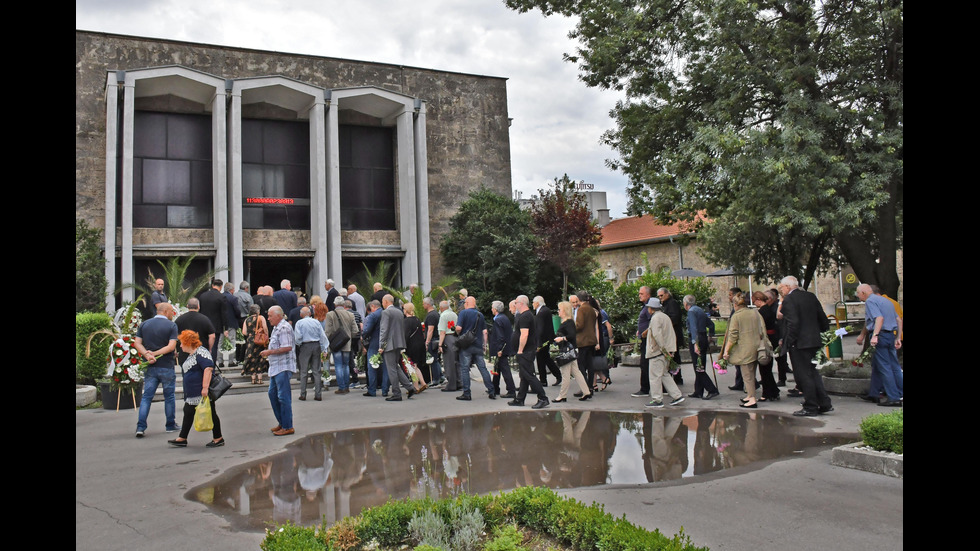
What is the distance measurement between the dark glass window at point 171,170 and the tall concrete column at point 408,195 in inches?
262

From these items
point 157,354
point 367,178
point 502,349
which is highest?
point 367,178

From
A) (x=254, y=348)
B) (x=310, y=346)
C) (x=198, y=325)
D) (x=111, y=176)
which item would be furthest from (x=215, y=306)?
(x=111, y=176)

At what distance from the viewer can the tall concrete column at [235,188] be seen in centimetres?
2117

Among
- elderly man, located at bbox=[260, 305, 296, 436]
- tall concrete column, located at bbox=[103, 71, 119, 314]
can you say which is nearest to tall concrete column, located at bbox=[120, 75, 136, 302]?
tall concrete column, located at bbox=[103, 71, 119, 314]

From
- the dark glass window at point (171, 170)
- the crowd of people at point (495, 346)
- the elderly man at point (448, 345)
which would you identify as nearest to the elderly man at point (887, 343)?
the crowd of people at point (495, 346)

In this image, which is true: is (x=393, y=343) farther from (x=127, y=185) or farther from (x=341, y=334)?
(x=127, y=185)

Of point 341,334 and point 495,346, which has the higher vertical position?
point 341,334

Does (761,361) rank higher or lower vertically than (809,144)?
lower

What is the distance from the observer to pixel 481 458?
7.27 m

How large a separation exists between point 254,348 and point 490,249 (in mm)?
11284
